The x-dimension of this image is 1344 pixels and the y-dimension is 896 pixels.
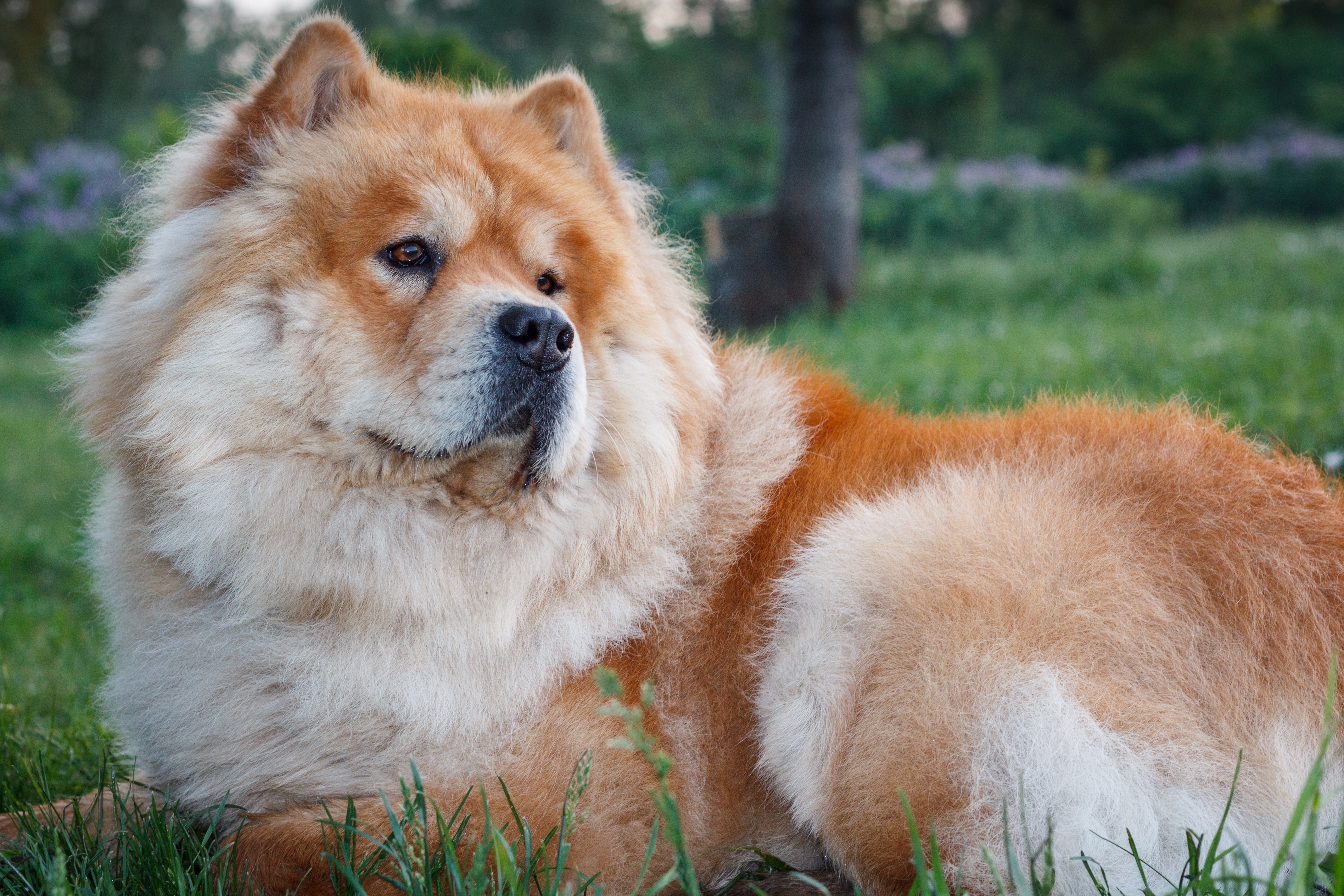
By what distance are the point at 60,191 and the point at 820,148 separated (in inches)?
449

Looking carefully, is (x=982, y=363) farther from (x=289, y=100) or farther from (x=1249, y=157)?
(x=1249, y=157)

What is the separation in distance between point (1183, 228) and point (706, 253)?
11392mm

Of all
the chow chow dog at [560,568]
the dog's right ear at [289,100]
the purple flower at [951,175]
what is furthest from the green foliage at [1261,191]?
the dog's right ear at [289,100]

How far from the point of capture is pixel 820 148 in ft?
33.3

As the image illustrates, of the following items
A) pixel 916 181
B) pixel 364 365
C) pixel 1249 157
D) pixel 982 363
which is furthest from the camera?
pixel 1249 157

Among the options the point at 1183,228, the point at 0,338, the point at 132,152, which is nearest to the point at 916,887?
the point at 0,338

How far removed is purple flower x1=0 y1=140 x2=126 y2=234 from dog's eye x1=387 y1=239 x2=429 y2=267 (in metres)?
12.9

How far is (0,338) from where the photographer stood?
12672mm

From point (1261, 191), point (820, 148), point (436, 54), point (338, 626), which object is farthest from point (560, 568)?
point (1261, 191)

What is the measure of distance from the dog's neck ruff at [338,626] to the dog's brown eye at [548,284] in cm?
53

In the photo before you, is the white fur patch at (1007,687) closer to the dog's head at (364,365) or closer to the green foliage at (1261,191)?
the dog's head at (364,365)

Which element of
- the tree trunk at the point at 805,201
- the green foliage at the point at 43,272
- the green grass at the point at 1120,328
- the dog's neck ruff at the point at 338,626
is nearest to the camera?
the dog's neck ruff at the point at 338,626

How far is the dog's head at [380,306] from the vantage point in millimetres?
2359

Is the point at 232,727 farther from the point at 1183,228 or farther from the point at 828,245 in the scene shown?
the point at 1183,228
